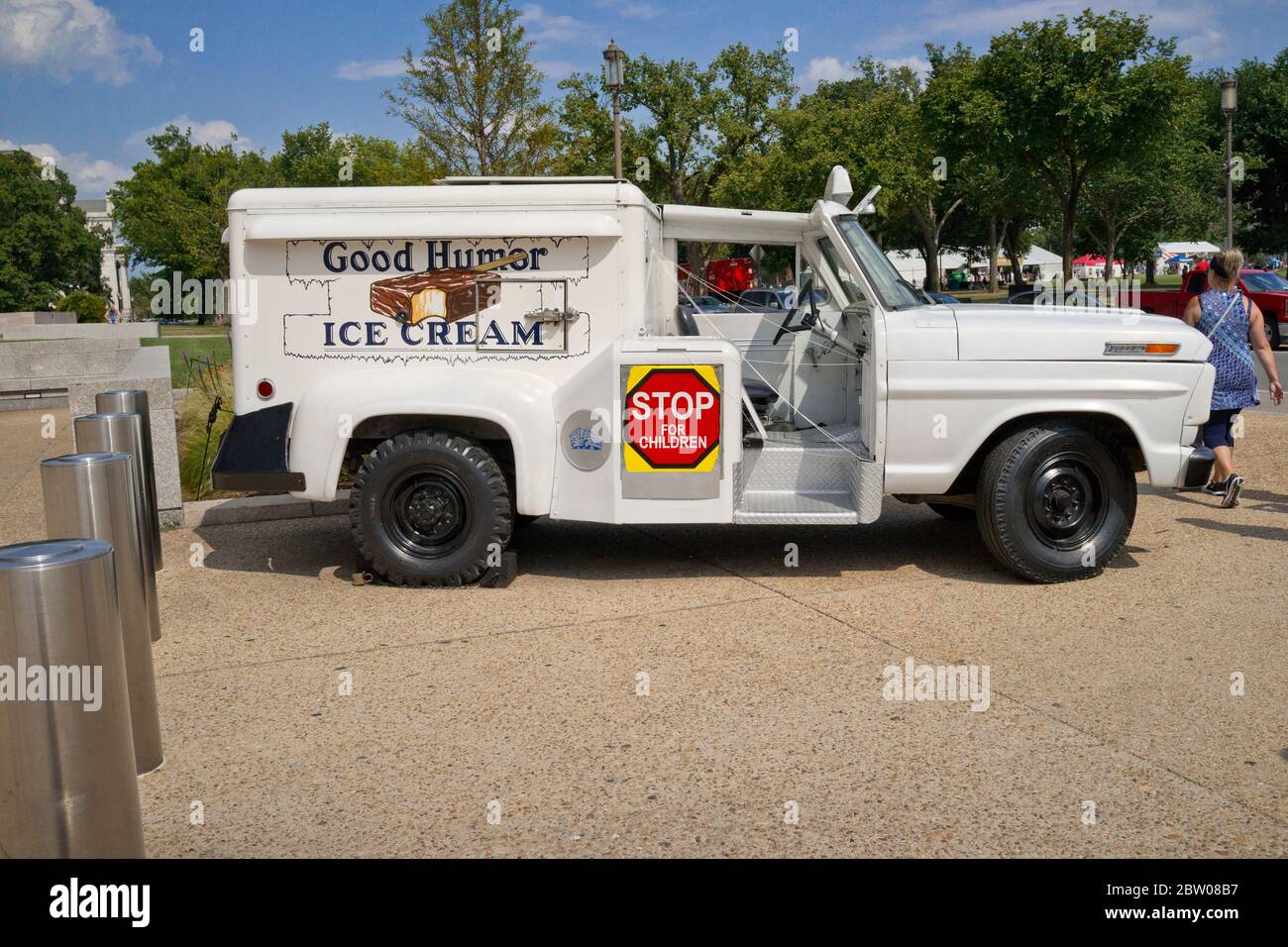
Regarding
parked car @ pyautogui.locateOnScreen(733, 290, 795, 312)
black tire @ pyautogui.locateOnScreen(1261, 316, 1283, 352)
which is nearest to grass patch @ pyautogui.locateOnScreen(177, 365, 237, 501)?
parked car @ pyautogui.locateOnScreen(733, 290, 795, 312)

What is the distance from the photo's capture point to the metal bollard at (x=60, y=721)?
3.03 meters

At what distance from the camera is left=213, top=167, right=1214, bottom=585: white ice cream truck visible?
638 centimetres

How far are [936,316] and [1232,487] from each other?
325 cm

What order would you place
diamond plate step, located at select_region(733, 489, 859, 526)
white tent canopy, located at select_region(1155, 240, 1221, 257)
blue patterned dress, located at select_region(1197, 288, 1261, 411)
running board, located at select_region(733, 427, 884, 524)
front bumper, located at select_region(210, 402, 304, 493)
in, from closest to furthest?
diamond plate step, located at select_region(733, 489, 859, 526)
running board, located at select_region(733, 427, 884, 524)
front bumper, located at select_region(210, 402, 304, 493)
blue patterned dress, located at select_region(1197, 288, 1261, 411)
white tent canopy, located at select_region(1155, 240, 1221, 257)

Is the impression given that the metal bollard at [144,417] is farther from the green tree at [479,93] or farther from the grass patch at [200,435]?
the green tree at [479,93]

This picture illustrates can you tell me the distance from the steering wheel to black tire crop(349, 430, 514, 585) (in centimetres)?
213

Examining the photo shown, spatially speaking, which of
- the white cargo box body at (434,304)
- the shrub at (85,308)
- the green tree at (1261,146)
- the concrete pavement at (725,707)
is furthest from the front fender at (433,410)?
the green tree at (1261,146)

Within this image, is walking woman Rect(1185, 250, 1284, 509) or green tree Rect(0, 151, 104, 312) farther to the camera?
green tree Rect(0, 151, 104, 312)

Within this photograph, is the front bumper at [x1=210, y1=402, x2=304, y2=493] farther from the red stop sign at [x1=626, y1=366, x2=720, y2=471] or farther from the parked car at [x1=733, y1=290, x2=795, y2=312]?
the parked car at [x1=733, y1=290, x2=795, y2=312]

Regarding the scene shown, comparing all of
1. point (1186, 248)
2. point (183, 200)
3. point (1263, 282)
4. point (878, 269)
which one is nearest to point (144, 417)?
point (878, 269)

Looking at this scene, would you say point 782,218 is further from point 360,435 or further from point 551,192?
point 360,435

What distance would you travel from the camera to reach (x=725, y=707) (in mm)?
4762

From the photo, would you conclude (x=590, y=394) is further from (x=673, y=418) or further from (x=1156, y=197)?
(x=1156, y=197)

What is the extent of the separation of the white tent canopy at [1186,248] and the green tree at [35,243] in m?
66.2
